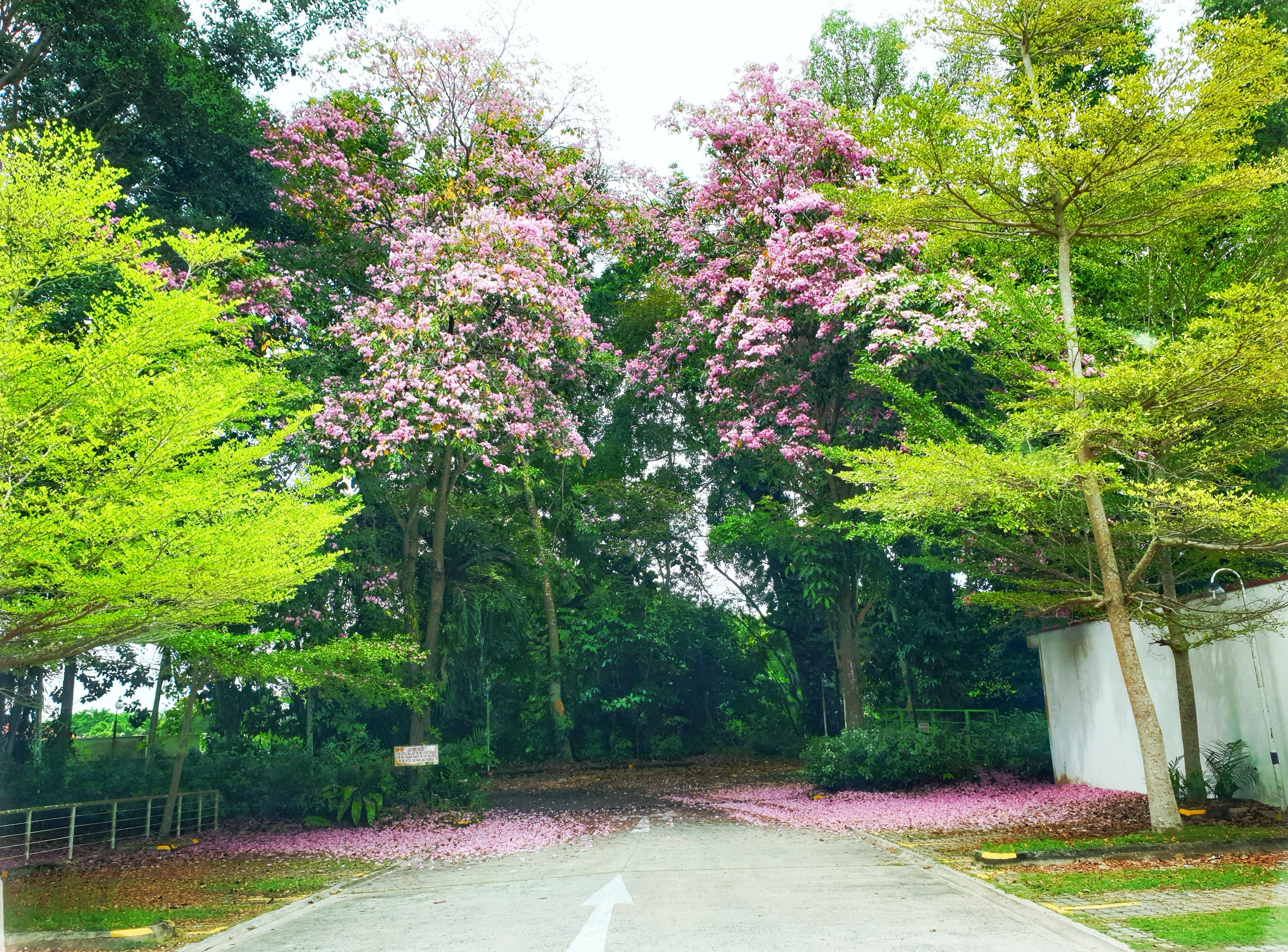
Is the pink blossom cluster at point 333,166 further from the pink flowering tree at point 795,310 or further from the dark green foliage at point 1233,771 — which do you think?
the dark green foliage at point 1233,771

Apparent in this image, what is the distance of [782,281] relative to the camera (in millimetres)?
16141

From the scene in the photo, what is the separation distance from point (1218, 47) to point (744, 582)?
2210cm

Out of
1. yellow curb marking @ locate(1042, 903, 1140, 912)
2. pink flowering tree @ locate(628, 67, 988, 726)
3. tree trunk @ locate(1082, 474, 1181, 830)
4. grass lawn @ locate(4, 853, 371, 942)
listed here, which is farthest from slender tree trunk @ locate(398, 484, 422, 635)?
yellow curb marking @ locate(1042, 903, 1140, 912)

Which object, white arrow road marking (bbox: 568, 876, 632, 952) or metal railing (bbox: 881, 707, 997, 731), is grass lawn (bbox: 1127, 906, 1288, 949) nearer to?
white arrow road marking (bbox: 568, 876, 632, 952)

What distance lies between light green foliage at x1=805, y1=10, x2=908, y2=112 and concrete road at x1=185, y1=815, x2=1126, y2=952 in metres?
15.8

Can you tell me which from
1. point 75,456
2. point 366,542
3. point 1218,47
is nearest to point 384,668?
point 366,542

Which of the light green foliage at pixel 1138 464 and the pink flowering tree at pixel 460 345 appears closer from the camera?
the light green foliage at pixel 1138 464

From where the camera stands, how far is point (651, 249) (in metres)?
19.5

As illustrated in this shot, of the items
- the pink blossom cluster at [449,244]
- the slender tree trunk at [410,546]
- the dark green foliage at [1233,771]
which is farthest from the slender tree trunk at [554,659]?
the dark green foliage at [1233,771]

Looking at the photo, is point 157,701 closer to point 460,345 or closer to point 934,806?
point 460,345

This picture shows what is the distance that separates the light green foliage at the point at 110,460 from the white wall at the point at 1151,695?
11548mm

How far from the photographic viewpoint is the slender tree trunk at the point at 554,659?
25.2 metres

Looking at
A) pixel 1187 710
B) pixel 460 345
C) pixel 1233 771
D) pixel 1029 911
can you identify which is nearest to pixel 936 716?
pixel 1233 771

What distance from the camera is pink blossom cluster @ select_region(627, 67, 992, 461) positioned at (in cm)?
1551
